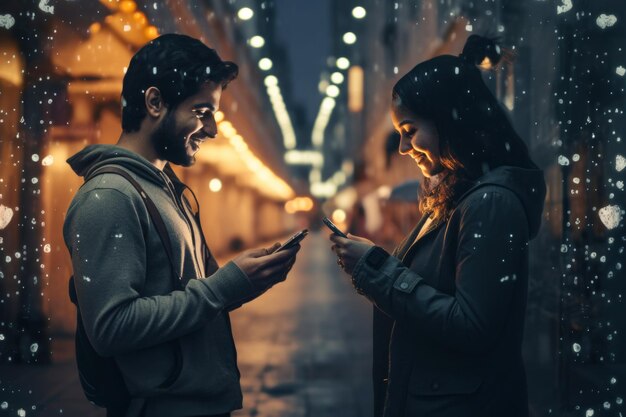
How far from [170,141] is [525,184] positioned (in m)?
1.23

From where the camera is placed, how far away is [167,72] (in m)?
2.29

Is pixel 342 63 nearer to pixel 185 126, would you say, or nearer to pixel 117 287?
pixel 185 126

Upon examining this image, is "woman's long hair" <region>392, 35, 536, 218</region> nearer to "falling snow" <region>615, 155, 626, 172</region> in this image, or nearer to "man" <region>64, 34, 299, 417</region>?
"man" <region>64, 34, 299, 417</region>

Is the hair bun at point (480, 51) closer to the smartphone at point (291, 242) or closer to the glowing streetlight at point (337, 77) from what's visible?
the smartphone at point (291, 242)

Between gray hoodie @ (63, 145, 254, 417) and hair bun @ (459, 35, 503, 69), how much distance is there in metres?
1.20

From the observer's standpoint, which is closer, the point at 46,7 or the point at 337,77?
the point at 46,7

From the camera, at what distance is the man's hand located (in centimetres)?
216

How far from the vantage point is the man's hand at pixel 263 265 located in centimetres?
216

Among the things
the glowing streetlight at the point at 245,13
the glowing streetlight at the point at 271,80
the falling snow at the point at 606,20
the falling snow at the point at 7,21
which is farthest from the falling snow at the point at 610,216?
the glowing streetlight at the point at 271,80

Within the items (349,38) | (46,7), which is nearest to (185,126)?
(46,7)

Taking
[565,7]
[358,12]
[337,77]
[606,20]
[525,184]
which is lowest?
[525,184]

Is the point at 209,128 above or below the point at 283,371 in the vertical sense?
above

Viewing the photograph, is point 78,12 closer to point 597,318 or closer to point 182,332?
point 182,332

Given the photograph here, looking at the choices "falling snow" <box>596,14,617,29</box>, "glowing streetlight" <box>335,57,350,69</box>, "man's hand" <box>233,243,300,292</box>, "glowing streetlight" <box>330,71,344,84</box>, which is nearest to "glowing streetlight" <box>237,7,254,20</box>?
"glowing streetlight" <box>335,57,350,69</box>
